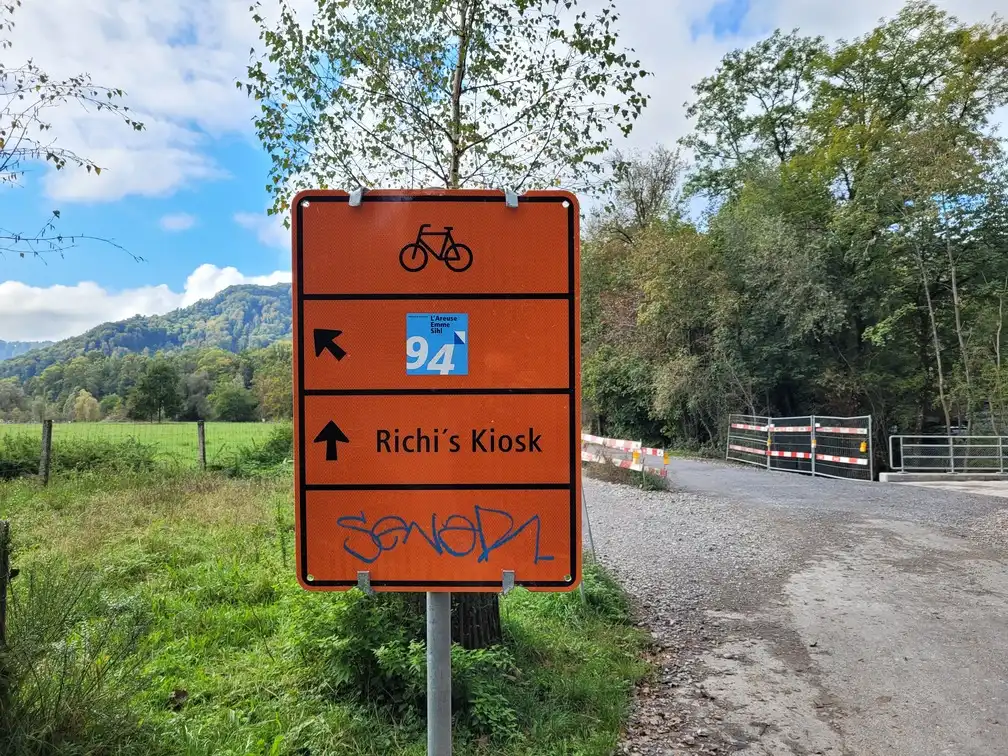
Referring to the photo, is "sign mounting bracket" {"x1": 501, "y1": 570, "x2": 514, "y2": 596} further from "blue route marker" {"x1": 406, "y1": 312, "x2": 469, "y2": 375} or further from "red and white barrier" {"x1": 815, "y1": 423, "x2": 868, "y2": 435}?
"red and white barrier" {"x1": 815, "y1": 423, "x2": 868, "y2": 435}

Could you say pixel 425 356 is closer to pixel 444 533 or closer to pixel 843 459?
pixel 444 533

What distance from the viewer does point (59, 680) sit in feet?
8.30

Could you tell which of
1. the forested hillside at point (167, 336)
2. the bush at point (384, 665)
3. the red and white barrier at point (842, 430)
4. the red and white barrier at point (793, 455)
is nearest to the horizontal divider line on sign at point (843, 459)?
the red and white barrier at point (793, 455)

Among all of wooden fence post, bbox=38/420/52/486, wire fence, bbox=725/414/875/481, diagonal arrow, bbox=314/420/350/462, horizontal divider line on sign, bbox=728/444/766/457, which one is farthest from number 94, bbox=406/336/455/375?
horizontal divider line on sign, bbox=728/444/766/457

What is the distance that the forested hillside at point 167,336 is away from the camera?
19.1m

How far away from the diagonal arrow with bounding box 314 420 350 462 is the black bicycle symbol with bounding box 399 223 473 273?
453 mm

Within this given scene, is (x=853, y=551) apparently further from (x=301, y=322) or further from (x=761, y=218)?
(x=761, y=218)

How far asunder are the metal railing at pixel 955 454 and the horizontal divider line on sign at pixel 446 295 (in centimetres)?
1669

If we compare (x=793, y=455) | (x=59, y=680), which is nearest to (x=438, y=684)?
(x=59, y=680)

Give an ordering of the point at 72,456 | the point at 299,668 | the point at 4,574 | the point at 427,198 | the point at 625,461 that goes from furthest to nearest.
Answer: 1. the point at 625,461
2. the point at 72,456
3. the point at 299,668
4. the point at 4,574
5. the point at 427,198

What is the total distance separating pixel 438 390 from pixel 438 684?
766mm

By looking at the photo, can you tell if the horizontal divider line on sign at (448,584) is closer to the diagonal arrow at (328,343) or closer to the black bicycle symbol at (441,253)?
the diagonal arrow at (328,343)

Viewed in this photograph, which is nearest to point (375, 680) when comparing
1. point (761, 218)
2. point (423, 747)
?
point (423, 747)

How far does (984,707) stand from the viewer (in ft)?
12.4
